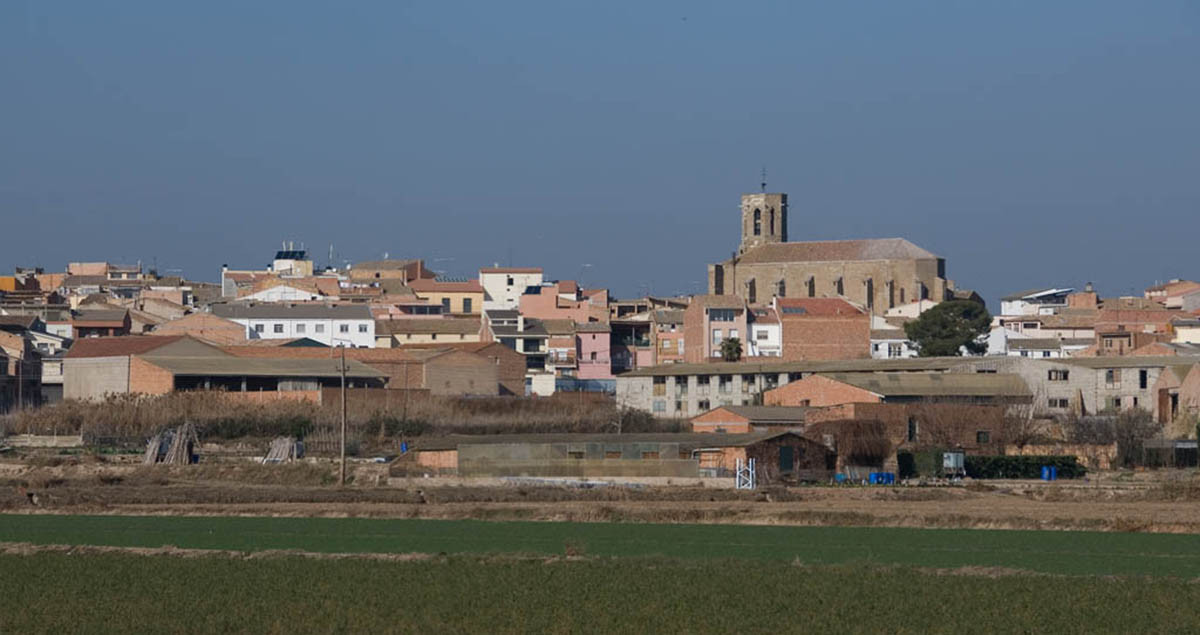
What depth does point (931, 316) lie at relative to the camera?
97500mm

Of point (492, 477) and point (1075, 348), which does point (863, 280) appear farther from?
point (492, 477)

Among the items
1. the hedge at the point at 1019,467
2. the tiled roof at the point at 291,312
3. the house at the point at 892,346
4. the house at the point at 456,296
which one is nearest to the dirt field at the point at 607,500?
the hedge at the point at 1019,467

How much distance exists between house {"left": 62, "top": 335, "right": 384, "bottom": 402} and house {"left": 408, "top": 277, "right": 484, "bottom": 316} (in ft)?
120

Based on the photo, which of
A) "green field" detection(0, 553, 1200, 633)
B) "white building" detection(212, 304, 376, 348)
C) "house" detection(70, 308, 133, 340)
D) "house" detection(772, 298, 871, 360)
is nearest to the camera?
"green field" detection(0, 553, 1200, 633)

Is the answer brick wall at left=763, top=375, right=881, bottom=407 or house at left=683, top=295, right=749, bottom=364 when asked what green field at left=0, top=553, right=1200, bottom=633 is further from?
house at left=683, top=295, right=749, bottom=364

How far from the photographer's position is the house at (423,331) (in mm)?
99938

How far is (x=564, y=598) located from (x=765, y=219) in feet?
421

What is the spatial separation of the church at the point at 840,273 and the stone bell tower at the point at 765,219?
15877 mm

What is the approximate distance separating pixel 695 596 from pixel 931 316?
243 feet

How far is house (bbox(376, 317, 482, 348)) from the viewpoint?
99.9m

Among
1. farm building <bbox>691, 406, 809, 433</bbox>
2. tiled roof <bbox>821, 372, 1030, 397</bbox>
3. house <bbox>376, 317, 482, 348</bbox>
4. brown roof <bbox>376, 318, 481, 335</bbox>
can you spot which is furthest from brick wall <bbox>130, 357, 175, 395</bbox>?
brown roof <bbox>376, 318, 481, 335</bbox>

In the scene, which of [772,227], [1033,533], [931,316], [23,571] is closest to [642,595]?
[23,571]

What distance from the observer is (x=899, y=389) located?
228ft

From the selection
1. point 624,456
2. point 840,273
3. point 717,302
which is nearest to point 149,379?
point 624,456
